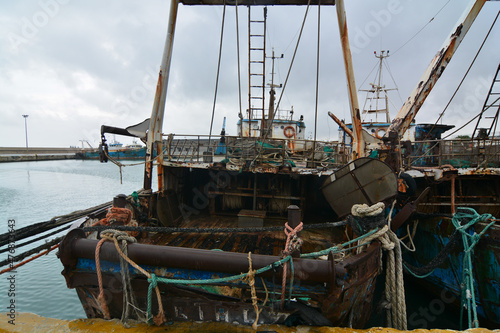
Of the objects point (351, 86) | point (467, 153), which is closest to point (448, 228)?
point (351, 86)

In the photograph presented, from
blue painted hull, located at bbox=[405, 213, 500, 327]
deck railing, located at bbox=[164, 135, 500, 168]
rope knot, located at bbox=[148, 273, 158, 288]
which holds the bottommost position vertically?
blue painted hull, located at bbox=[405, 213, 500, 327]

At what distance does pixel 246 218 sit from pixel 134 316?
3.88 meters

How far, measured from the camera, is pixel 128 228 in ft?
9.92

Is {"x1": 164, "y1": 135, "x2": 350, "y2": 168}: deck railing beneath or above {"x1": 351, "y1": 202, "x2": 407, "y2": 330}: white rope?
above

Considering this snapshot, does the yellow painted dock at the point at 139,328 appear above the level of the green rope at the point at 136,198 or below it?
below

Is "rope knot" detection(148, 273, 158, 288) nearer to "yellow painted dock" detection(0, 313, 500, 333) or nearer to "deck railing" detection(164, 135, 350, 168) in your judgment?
"yellow painted dock" detection(0, 313, 500, 333)

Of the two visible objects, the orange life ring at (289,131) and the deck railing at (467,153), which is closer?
the deck railing at (467,153)

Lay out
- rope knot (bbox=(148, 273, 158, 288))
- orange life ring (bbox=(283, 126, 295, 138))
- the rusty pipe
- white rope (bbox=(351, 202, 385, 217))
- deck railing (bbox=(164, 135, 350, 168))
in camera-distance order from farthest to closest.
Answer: orange life ring (bbox=(283, 126, 295, 138)) < deck railing (bbox=(164, 135, 350, 168)) < white rope (bbox=(351, 202, 385, 217)) < rope knot (bbox=(148, 273, 158, 288)) < the rusty pipe

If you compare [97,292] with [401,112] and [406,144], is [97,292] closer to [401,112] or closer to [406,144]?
[406,144]

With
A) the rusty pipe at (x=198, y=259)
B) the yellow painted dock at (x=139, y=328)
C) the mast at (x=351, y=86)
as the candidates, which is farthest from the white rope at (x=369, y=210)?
the mast at (x=351, y=86)

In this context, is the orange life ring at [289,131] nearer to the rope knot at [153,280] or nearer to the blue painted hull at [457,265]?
the blue painted hull at [457,265]

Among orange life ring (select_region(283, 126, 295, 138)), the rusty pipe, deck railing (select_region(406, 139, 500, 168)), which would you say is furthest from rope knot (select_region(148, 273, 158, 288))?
orange life ring (select_region(283, 126, 295, 138))

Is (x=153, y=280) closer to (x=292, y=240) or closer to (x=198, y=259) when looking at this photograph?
(x=198, y=259)

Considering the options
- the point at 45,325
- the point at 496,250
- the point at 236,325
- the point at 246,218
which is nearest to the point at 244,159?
the point at 246,218
